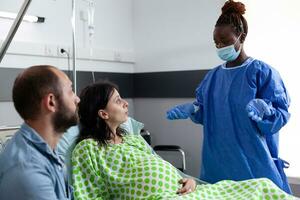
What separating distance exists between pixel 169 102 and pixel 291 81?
110 cm

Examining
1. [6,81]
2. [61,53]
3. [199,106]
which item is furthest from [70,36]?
[199,106]

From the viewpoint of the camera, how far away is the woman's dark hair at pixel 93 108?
6.27 feet

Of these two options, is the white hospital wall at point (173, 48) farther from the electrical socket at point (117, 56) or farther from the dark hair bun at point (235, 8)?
the dark hair bun at point (235, 8)

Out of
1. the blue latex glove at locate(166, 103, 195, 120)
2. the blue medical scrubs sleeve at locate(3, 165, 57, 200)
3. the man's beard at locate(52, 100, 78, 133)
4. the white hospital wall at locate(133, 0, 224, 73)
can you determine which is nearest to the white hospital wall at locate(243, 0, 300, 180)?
the white hospital wall at locate(133, 0, 224, 73)

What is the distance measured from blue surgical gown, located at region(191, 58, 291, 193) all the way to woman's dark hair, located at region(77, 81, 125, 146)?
21.8 inches

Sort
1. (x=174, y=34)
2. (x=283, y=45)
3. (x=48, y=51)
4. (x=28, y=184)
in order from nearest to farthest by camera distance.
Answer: (x=28, y=184), (x=283, y=45), (x=48, y=51), (x=174, y=34)

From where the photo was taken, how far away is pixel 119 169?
1.79m

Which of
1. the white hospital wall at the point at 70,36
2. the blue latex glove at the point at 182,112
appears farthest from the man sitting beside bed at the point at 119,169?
the white hospital wall at the point at 70,36

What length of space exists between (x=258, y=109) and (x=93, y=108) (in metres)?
0.82

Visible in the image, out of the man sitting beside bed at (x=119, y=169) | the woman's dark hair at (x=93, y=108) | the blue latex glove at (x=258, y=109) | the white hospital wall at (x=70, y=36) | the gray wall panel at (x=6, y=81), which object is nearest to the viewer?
the man sitting beside bed at (x=119, y=169)

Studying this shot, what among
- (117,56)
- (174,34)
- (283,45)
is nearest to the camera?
(283,45)

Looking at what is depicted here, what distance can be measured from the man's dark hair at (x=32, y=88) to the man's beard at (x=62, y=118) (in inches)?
2.4

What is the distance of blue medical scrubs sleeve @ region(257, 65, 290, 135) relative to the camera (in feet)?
5.81

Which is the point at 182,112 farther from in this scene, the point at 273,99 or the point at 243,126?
the point at 273,99
